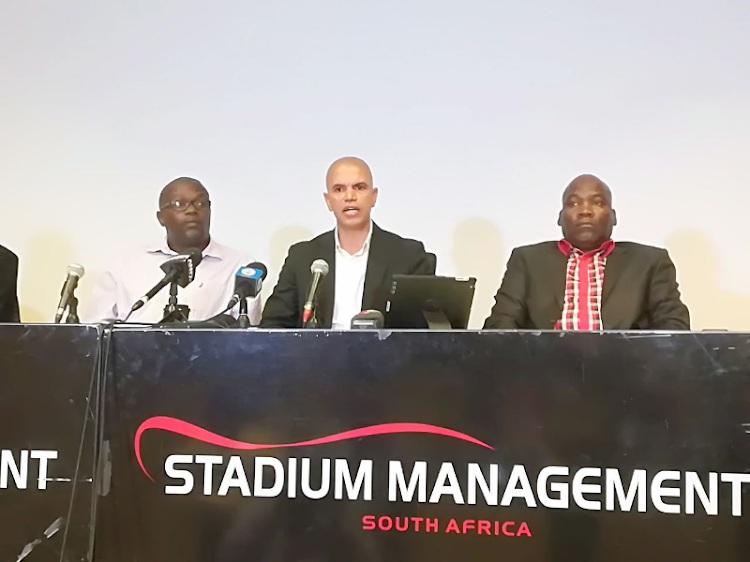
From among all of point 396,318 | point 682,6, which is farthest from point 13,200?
point 682,6

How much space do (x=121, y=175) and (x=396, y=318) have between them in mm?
1937

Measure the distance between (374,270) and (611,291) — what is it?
2.63ft

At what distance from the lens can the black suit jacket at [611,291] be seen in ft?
7.57

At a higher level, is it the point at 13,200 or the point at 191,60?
the point at 191,60

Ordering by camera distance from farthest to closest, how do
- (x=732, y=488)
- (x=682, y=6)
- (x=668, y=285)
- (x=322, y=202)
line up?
(x=322, y=202) → (x=682, y=6) → (x=668, y=285) → (x=732, y=488)

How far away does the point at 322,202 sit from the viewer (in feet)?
10.3

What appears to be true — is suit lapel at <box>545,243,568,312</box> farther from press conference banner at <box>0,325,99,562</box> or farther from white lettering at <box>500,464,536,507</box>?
press conference banner at <box>0,325,99,562</box>

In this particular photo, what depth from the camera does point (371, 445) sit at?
4.53 feet

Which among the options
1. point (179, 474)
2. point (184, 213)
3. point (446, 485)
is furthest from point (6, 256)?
point (446, 485)

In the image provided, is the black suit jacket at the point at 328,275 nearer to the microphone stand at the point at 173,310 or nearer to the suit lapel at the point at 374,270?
the suit lapel at the point at 374,270

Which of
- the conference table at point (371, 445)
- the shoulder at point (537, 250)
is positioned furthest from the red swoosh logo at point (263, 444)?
the shoulder at point (537, 250)

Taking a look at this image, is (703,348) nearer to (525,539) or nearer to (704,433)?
(704,433)

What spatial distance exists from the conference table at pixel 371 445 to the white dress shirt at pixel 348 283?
105cm

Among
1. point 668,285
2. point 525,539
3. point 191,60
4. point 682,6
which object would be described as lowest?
point 525,539
